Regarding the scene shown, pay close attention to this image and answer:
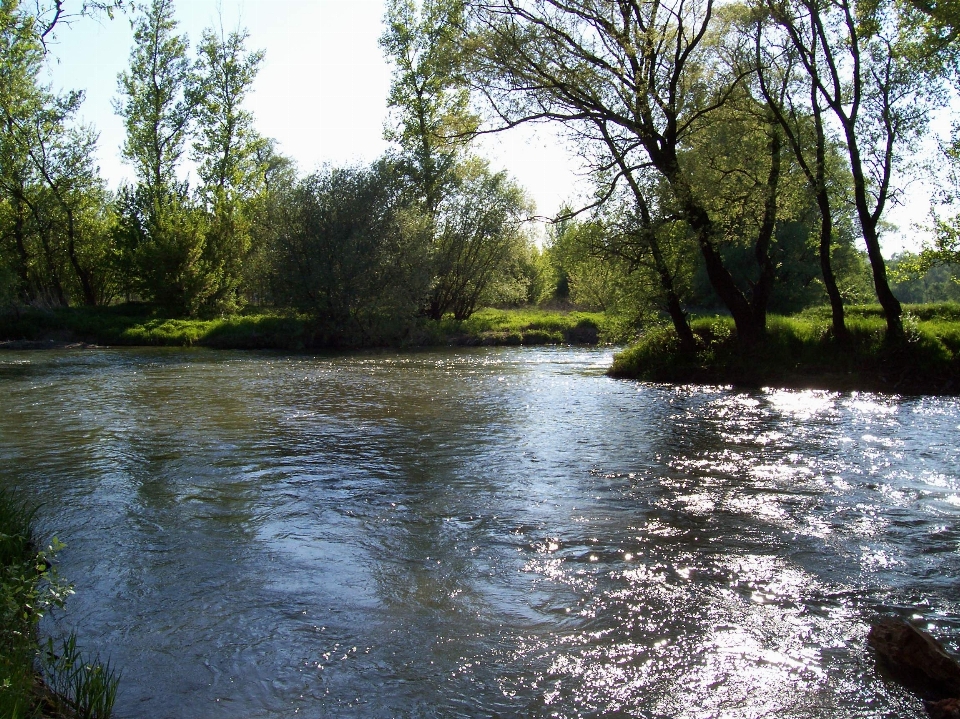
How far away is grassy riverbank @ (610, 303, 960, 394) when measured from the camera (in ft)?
59.9

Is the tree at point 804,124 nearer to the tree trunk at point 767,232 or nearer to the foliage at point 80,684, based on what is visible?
the tree trunk at point 767,232

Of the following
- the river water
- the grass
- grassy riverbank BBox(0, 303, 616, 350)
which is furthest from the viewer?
grassy riverbank BBox(0, 303, 616, 350)

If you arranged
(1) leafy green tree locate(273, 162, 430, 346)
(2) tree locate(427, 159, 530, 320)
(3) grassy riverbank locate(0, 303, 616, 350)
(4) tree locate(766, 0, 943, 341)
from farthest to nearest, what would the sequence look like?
(2) tree locate(427, 159, 530, 320) → (3) grassy riverbank locate(0, 303, 616, 350) → (1) leafy green tree locate(273, 162, 430, 346) → (4) tree locate(766, 0, 943, 341)

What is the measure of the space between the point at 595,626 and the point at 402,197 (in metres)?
33.6

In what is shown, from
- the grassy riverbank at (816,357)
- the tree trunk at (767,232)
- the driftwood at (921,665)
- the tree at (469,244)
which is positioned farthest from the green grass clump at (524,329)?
the driftwood at (921,665)

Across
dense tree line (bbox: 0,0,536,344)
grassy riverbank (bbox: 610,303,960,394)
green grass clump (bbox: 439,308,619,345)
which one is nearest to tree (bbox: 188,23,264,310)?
dense tree line (bbox: 0,0,536,344)

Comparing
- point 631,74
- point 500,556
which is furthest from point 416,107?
point 500,556

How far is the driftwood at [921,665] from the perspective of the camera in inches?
176

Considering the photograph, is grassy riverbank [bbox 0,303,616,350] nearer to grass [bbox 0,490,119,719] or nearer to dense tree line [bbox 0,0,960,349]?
dense tree line [bbox 0,0,960,349]

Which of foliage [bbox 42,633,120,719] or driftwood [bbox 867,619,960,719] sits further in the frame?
driftwood [bbox 867,619,960,719]

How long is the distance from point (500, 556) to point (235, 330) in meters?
33.1

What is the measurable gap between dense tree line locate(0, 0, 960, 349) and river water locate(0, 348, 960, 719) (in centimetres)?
625

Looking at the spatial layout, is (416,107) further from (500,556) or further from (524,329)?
(500,556)

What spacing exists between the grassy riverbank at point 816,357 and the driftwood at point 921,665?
14.7 meters
